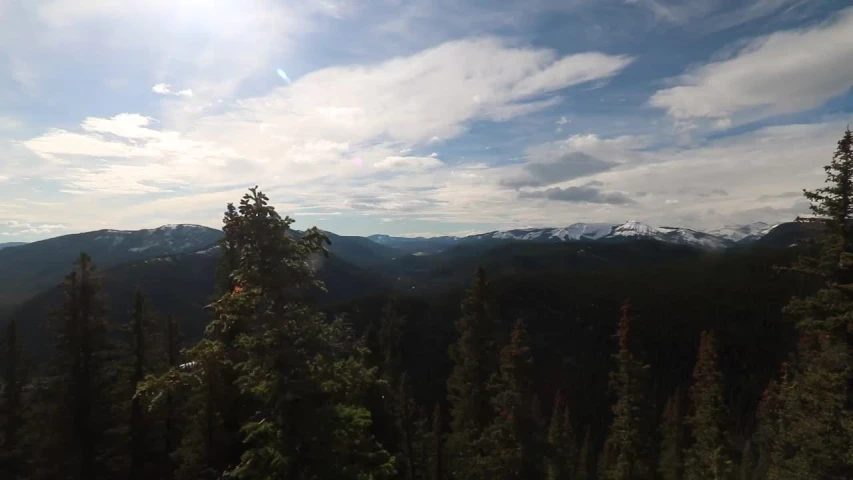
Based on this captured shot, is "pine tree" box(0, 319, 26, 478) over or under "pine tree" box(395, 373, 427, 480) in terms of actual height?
over

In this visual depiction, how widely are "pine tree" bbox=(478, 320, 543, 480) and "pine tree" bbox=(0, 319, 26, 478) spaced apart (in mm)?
24178

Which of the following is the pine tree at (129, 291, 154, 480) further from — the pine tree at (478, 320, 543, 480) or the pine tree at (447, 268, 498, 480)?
the pine tree at (478, 320, 543, 480)

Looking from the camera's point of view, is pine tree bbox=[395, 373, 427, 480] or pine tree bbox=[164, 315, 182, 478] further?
pine tree bbox=[395, 373, 427, 480]

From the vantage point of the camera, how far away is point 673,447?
44344 millimetres

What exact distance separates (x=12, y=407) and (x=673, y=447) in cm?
5106

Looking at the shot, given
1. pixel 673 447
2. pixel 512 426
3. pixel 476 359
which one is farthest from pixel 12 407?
pixel 673 447

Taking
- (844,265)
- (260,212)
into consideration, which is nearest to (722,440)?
(844,265)

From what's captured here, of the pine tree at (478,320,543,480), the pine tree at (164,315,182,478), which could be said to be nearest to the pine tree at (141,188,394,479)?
the pine tree at (164,315,182,478)

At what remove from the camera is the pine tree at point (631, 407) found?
2819 cm

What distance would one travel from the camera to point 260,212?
1021cm

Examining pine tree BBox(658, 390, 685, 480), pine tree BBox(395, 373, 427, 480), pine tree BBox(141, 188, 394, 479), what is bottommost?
pine tree BBox(658, 390, 685, 480)

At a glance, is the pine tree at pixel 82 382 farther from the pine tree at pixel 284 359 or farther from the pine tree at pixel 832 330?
the pine tree at pixel 832 330

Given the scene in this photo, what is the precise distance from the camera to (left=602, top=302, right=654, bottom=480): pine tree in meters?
28.2

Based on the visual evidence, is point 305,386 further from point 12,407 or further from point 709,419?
point 12,407
